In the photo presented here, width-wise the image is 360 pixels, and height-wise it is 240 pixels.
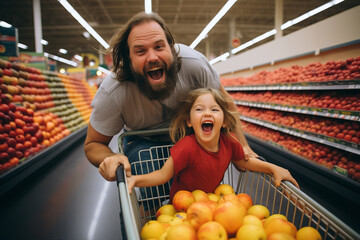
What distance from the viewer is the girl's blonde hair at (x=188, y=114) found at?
1.51m

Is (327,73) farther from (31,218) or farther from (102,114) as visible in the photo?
(31,218)

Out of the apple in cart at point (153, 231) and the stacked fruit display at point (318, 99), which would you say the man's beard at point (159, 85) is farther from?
the stacked fruit display at point (318, 99)

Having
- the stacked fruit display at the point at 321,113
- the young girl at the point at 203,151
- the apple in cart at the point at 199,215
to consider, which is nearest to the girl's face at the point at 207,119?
the young girl at the point at 203,151

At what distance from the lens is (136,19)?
1.61 meters

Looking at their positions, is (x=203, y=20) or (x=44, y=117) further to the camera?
(x=203, y=20)

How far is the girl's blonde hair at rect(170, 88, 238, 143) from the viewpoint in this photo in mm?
1508

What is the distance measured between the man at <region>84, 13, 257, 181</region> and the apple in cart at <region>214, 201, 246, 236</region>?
2.23ft

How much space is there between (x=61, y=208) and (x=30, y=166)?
1.01 meters

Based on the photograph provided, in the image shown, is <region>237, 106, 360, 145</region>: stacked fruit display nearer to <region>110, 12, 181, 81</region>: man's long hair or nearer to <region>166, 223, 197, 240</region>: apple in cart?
<region>110, 12, 181, 81</region>: man's long hair

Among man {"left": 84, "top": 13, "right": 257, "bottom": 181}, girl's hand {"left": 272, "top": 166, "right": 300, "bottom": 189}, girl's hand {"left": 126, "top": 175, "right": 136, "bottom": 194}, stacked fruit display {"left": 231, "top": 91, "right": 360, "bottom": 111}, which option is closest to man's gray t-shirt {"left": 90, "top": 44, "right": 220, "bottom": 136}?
man {"left": 84, "top": 13, "right": 257, "bottom": 181}

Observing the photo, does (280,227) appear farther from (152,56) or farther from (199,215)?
(152,56)

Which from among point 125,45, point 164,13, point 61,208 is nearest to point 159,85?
point 125,45

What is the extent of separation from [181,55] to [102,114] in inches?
32.9

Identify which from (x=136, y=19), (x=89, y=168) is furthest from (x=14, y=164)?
(x=136, y=19)
